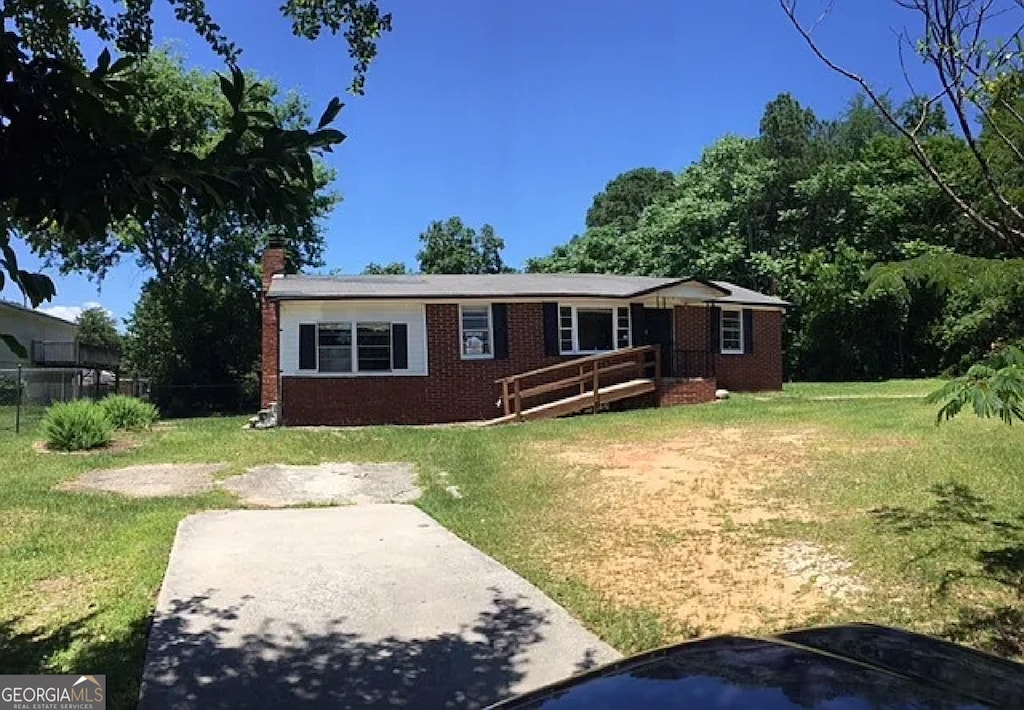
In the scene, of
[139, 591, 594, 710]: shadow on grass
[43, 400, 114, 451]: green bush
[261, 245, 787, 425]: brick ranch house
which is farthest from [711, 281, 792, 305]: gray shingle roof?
Result: [139, 591, 594, 710]: shadow on grass

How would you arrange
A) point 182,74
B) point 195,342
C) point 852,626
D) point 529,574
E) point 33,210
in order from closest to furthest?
point 852,626, point 33,210, point 529,574, point 195,342, point 182,74

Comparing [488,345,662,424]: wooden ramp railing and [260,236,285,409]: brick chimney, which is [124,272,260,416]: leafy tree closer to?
[260,236,285,409]: brick chimney

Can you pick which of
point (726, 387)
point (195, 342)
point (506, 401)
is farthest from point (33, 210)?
point (195, 342)

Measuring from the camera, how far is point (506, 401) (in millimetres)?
19016

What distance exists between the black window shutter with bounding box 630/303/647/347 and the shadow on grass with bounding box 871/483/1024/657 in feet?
42.1

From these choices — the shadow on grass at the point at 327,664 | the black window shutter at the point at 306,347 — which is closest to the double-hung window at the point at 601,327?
the black window shutter at the point at 306,347

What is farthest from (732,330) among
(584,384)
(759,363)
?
(584,384)

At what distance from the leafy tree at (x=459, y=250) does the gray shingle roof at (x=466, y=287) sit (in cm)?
3021

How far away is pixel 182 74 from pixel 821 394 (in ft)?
83.4

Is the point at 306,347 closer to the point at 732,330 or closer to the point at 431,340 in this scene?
the point at 431,340

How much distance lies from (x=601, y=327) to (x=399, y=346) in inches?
201

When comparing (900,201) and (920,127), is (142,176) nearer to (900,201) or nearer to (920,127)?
(920,127)

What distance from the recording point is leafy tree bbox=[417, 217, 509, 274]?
53.9m

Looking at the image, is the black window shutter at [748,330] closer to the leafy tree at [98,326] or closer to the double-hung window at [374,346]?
the double-hung window at [374,346]
